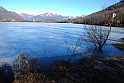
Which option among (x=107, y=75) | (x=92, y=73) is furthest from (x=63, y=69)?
(x=107, y=75)

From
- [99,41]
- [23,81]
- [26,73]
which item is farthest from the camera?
[99,41]

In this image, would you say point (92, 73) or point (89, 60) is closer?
point (92, 73)

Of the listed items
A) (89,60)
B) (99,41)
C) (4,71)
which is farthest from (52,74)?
(99,41)

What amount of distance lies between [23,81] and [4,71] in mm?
2362

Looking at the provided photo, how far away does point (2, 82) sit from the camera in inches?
347

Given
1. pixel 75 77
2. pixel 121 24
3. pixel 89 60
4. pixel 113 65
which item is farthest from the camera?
pixel 121 24

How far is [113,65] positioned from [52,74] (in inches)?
187

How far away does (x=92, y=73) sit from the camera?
32.8 ft

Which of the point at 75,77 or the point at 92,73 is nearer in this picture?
the point at 75,77

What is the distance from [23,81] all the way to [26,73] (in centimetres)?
139

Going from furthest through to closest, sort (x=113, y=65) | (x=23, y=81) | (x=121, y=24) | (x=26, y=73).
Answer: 1. (x=121, y=24)
2. (x=113, y=65)
3. (x=26, y=73)
4. (x=23, y=81)

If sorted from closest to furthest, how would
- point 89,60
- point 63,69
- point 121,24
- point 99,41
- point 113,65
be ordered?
point 63,69, point 113,65, point 89,60, point 99,41, point 121,24

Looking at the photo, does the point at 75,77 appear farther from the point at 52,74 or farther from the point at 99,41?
the point at 99,41

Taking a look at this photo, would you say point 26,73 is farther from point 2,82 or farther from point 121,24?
point 121,24
